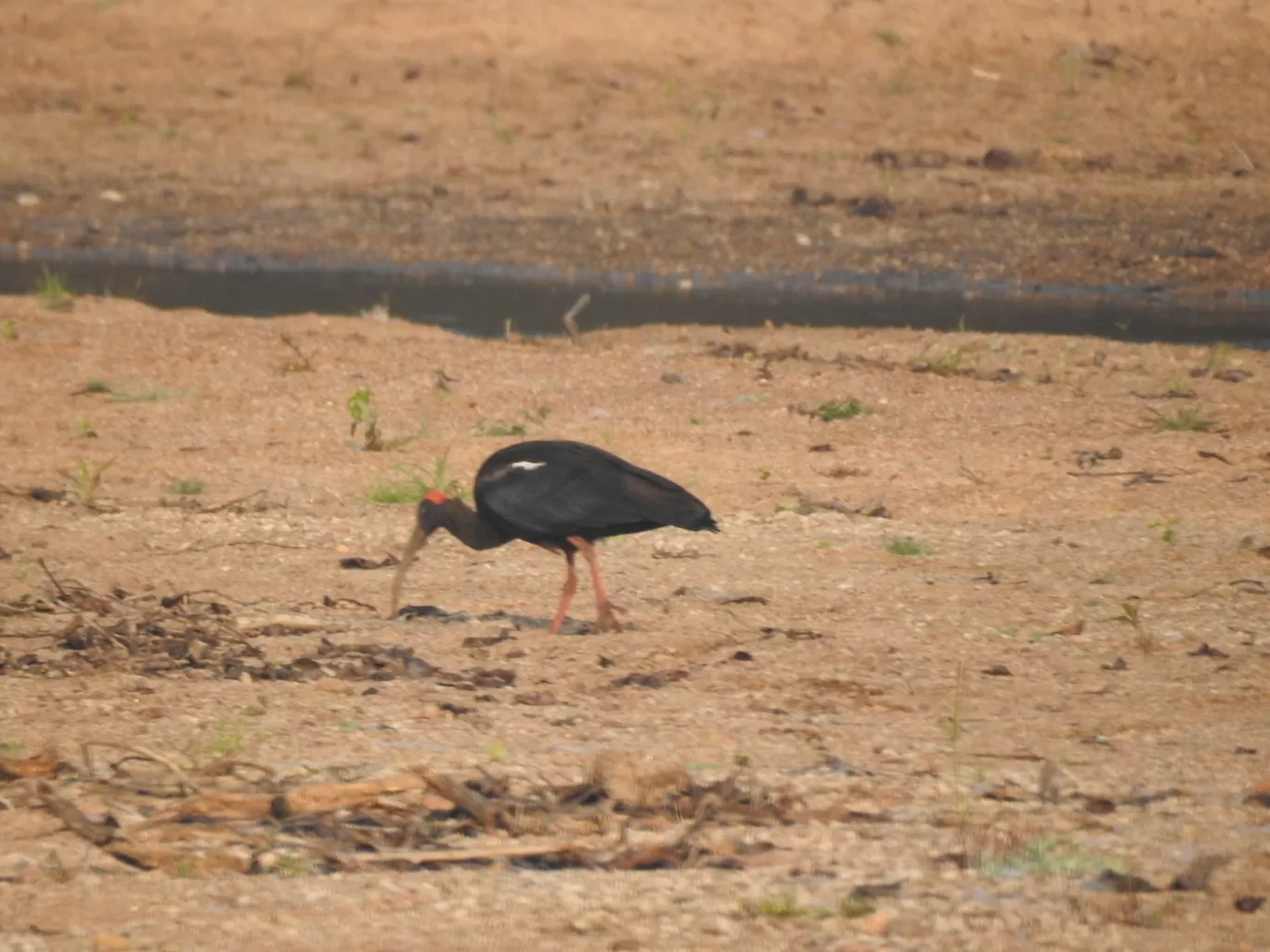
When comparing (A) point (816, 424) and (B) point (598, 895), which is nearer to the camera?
(B) point (598, 895)

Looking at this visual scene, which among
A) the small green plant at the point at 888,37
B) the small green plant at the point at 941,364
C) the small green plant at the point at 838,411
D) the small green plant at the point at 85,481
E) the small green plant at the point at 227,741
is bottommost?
the small green plant at the point at 85,481

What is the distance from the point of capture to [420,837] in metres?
4.51

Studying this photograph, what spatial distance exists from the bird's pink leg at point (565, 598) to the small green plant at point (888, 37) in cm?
1543

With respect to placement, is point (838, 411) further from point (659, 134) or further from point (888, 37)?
point (888, 37)

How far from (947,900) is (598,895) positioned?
68 cm

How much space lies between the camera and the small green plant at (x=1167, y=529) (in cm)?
825

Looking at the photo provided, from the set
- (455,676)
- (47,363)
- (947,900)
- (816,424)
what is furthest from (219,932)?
(47,363)

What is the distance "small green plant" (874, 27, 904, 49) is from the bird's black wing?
50.7ft

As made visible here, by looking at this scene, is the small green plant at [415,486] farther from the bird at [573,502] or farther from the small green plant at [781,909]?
the small green plant at [781,909]

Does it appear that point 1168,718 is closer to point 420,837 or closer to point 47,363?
point 420,837

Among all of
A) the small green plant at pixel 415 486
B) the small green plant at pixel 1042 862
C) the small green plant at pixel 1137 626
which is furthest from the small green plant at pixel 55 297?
the small green plant at pixel 1042 862

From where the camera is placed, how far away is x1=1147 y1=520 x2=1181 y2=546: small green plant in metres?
8.25

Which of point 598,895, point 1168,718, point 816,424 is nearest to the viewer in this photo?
point 598,895

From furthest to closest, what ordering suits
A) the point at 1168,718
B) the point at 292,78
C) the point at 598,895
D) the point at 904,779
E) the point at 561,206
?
the point at 292,78 < the point at 561,206 < the point at 1168,718 < the point at 904,779 < the point at 598,895
